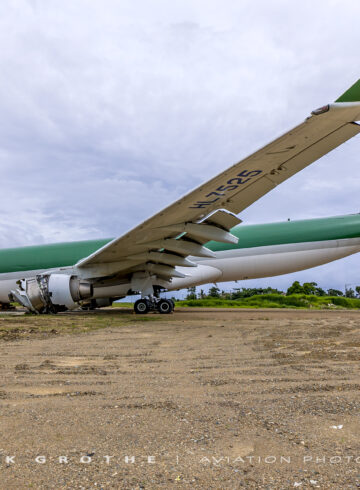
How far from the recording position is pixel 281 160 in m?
8.05

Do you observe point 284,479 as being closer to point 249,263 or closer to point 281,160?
point 281,160

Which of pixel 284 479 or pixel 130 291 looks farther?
pixel 130 291

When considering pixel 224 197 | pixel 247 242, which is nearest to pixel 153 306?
pixel 247 242

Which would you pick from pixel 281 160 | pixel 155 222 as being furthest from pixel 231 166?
pixel 155 222

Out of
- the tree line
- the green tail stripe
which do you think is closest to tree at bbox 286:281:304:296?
the tree line

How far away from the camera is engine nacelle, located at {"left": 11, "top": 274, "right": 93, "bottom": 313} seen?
11977 millimetres

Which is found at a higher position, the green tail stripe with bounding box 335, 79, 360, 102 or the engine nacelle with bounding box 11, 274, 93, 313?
the green tail stripe with bounding box 335, 79, 360, 102

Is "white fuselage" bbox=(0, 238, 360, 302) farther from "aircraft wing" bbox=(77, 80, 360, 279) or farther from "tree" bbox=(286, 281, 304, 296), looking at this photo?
"tree" bbox=(286, 281, 304, 296)

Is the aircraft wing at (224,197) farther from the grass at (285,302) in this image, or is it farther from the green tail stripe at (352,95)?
the grass at (285,302)

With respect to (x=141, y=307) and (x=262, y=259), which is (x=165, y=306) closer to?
(x=141, y=307)

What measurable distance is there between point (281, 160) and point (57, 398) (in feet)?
22.2

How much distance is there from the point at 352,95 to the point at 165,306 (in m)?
9.18

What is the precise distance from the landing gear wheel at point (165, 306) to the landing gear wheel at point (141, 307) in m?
0.45

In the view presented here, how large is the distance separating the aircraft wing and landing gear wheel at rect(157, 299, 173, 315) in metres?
0.97
